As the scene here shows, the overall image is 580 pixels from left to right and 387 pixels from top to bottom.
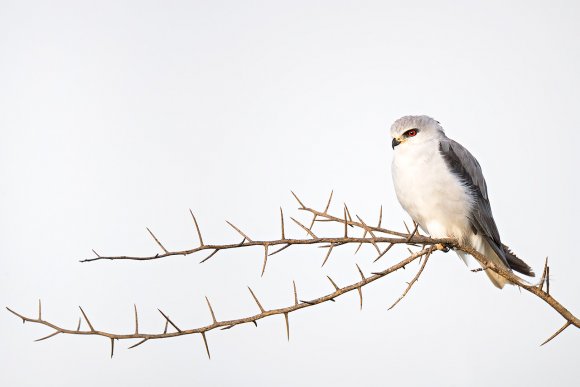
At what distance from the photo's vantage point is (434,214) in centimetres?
498

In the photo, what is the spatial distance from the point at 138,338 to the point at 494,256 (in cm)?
351

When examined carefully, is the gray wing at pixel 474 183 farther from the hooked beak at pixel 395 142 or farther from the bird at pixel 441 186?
the hooked beak at pixel 395 142

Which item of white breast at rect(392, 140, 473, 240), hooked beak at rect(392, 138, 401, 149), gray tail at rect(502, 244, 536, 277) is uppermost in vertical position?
hooked beak at rect(392, 138, 401, 149)

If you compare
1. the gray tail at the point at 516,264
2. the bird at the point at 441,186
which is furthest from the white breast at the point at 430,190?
the gray tail at the point at 516,264

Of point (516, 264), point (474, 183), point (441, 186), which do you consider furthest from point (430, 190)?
point (516, 264)

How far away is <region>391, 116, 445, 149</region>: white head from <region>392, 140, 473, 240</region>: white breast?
0.21 feet

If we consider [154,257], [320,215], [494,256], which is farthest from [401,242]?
[494,256]

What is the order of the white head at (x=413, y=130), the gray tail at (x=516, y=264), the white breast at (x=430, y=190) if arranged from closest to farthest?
the gray tail at (x=516, y=264)
the white breast at (x=430, y=190)
the white head at (x=413, y=130)

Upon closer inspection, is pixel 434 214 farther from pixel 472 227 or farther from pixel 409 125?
pixel 409 125

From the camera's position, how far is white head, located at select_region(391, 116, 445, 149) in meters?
5.16

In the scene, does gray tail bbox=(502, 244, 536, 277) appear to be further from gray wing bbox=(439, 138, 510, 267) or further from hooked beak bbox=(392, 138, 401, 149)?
hooked beak bbox=(392, 138, 401, 149)

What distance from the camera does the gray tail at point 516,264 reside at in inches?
164

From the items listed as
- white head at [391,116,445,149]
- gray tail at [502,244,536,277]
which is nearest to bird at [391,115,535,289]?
white head at [391,116,445,149]

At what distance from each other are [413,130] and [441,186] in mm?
539
